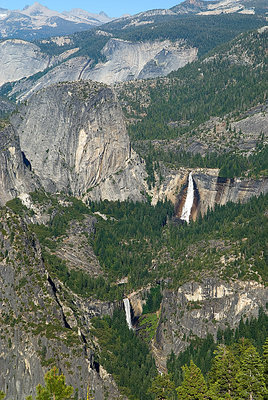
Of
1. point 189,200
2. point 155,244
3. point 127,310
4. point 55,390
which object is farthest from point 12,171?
point 55,390

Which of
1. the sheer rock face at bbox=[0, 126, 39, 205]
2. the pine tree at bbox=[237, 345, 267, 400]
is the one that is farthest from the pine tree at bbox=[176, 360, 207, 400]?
the sheer rock face at bbox=[0, 126, 39, 205]

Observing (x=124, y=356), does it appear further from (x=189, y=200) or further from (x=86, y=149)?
(x=86, y=149)

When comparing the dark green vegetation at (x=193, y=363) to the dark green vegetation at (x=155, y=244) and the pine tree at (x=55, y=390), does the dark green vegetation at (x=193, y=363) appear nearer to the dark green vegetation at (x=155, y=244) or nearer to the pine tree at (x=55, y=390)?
the dark green vegetation at (x=155, y=244)

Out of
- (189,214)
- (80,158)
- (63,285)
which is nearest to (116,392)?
(63,285)

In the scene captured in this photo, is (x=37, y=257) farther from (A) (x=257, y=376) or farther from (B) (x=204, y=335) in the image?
(A) (x=257, y=376)

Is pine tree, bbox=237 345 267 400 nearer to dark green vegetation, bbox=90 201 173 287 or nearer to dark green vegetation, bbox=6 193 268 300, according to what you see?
dark green vegetation, bbox=6 193 268 300

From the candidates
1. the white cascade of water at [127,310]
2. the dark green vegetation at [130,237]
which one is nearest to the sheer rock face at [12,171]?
the dark green vegetation at [130,237]
